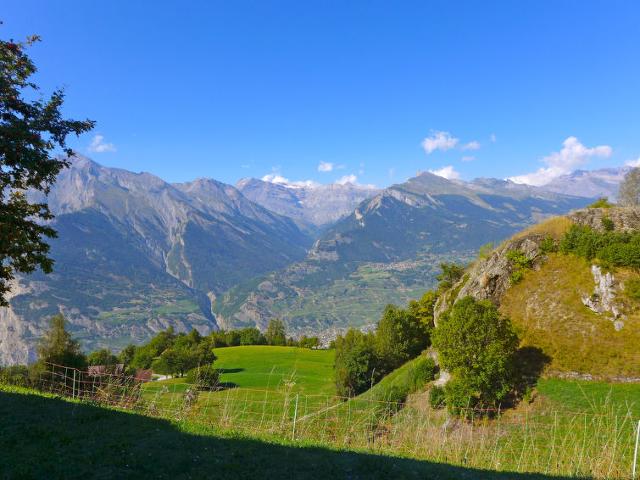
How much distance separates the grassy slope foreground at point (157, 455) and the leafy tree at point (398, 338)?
145 feet

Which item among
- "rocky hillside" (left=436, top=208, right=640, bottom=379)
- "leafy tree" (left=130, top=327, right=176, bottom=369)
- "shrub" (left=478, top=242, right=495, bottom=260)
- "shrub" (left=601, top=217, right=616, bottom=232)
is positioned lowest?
"leafy tree" (left=130, top=327, right=176, bottom=369)

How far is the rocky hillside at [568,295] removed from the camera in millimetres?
26953

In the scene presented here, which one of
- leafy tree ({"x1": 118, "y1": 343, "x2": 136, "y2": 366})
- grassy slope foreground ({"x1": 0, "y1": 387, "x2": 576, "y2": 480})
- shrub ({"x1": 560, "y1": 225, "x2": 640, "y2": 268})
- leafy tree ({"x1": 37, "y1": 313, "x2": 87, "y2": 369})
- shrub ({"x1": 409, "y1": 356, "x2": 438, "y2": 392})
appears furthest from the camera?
leafy tree ({"x1": 118, "y1": 343, "x2": 136, "y2": 366})

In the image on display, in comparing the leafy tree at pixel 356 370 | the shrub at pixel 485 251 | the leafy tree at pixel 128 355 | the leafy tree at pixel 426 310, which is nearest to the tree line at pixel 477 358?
the shrub at pixel 485 251

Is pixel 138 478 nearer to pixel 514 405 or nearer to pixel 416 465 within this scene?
pixel 416 465

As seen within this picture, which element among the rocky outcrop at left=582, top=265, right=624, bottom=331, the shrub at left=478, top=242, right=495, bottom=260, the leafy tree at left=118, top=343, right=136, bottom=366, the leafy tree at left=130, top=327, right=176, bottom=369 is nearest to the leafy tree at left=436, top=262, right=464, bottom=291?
the shrub at left=478, top=242, right=495, bottom=260

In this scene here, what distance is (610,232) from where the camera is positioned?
104 ft

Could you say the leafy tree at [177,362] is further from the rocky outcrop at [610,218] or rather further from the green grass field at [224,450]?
the rocky outcrop at [610,218]

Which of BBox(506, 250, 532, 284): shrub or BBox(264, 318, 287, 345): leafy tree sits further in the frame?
BBox(264, 318, 287, 345): leafy tree

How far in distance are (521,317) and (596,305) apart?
5404 millimetres

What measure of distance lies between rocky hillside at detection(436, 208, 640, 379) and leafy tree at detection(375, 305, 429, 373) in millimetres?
18228

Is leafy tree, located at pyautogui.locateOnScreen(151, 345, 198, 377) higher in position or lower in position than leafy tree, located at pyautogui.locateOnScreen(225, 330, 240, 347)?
higher

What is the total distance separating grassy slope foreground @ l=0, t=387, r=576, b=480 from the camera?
912cm

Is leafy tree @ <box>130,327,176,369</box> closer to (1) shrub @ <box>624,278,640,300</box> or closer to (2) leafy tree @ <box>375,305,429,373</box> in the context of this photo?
(2) leafy tree @ <box>375,305,429,373</box>
